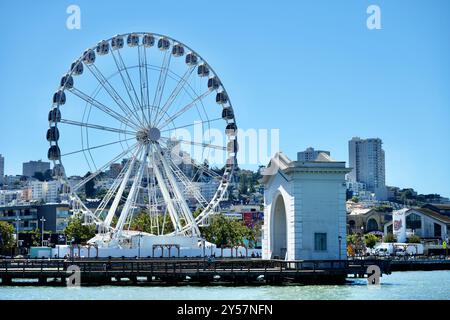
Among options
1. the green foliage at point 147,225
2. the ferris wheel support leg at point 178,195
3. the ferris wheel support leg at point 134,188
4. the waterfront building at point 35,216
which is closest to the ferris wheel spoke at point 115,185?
the ferris wheel support leg at point 134,188

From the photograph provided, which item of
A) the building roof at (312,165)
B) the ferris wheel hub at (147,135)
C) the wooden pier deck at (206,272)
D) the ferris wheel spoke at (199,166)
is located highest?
the ferris wheel hub at (147,135)

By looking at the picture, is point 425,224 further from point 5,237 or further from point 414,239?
point 5,237

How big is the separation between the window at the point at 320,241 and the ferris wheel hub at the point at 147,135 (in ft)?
73.7

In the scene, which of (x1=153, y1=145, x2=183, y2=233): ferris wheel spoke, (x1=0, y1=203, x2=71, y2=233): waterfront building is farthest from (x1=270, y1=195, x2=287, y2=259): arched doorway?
(x1=0, y1=203, x2=71, y2=233): waterfront building

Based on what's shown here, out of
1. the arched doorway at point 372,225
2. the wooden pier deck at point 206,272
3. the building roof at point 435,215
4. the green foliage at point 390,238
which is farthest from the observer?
the arched doorway at point 372,225

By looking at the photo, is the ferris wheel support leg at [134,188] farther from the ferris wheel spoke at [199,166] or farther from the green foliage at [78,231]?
the green foliage at [78,231]

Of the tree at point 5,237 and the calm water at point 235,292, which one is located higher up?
the tree at point 5,237

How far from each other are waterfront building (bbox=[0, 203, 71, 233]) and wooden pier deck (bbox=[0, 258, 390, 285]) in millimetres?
87051

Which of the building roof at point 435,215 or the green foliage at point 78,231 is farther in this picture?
the building roof at point 435,215

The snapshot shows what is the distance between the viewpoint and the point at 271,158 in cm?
7312

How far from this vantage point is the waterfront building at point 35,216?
15550 centimetres

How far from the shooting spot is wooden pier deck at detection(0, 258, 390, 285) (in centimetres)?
6259

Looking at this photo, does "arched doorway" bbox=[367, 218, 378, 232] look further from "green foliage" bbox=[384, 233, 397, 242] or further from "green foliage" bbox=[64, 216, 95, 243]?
"green foliage" bbox=[64, 216, 95, 243]
